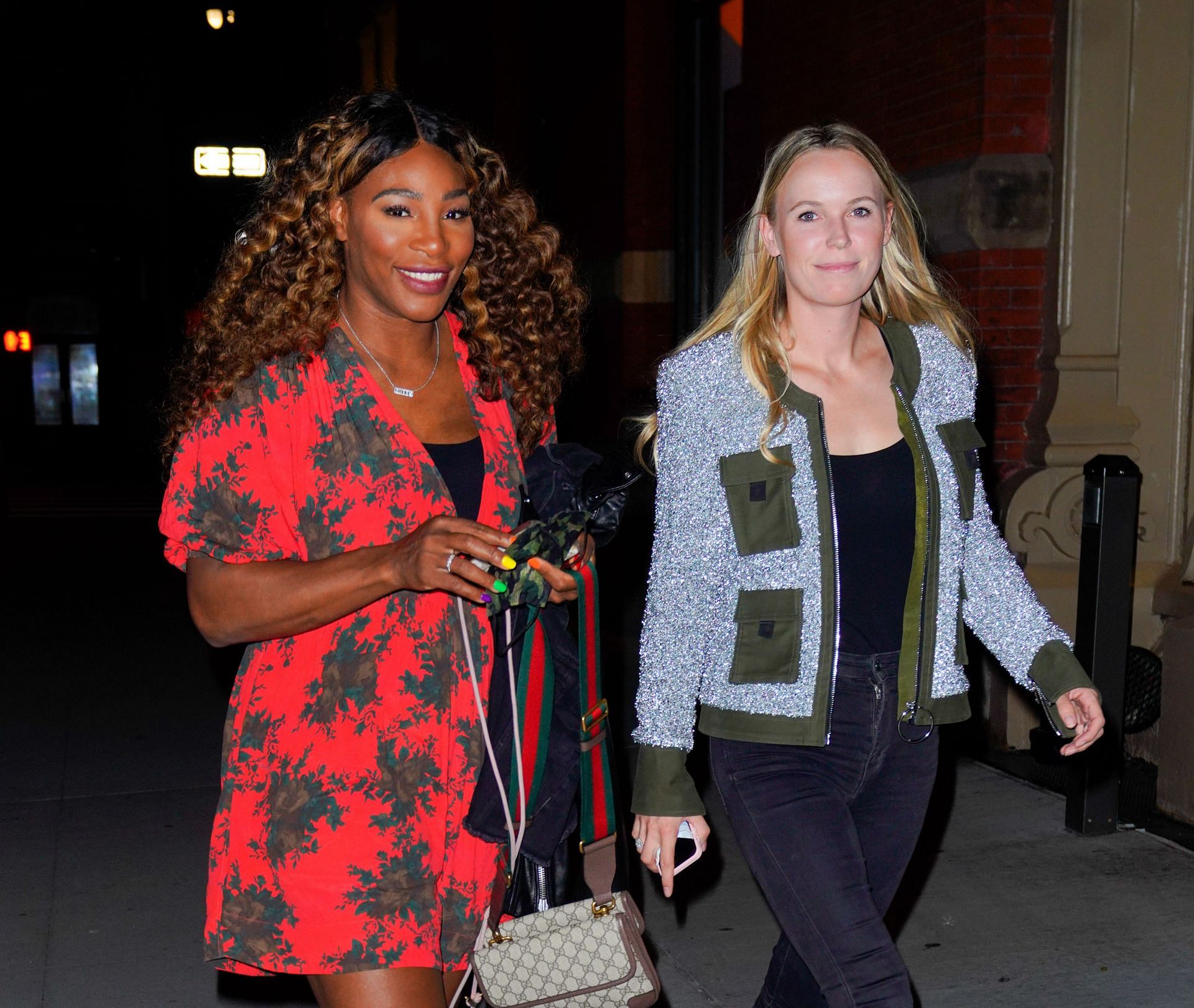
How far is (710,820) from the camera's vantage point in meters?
5.83

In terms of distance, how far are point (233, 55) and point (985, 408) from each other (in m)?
34.4

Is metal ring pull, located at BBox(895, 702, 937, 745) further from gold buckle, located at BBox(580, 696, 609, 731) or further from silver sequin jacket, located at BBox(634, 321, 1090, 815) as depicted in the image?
gold buckle, located at BBox(580, 696, 609, 731)

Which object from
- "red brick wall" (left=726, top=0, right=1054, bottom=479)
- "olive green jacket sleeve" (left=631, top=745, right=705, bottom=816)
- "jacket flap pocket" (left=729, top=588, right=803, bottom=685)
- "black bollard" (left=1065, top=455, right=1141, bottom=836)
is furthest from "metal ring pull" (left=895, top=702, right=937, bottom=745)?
"red brick wall" (left=726, top=0, right=1054, bottom=479)

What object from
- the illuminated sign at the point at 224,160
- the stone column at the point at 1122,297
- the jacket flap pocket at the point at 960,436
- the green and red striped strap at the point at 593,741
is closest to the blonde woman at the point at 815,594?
the jacket flap pocket at the point at 960,436

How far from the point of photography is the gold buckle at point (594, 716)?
2.55 metres

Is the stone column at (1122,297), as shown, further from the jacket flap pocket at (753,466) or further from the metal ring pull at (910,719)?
the jacket flap pocket at (753,466)

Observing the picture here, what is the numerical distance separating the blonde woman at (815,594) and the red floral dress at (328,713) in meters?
0.45

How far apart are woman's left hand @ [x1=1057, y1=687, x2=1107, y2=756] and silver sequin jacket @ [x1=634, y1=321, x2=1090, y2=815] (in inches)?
0.7

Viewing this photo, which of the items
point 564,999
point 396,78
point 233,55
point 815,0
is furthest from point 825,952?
point 233,55

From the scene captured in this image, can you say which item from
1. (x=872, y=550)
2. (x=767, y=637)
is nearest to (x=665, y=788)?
(x=767, y=637)

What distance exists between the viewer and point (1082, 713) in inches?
114

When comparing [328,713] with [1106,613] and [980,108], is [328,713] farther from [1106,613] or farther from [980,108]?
[980,108]

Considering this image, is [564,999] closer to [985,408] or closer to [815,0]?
[985,408]

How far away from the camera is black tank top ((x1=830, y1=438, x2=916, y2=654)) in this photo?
107 inches
